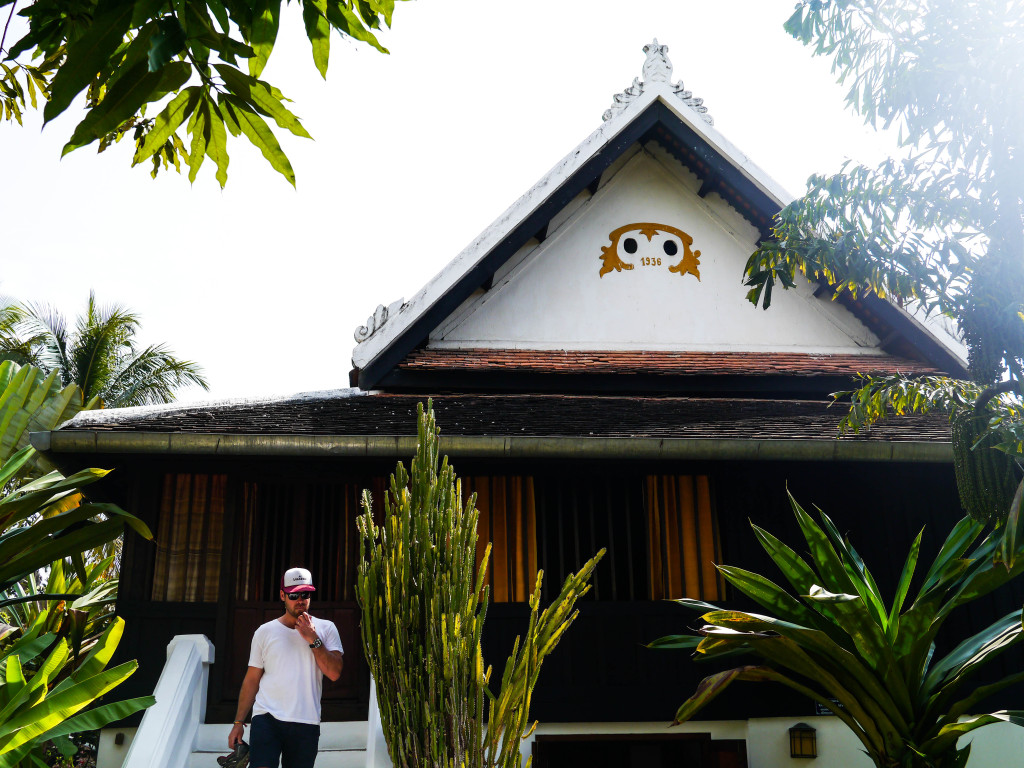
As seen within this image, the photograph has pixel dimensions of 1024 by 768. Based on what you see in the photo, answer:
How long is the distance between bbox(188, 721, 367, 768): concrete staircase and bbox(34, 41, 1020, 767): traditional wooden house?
0.23 m

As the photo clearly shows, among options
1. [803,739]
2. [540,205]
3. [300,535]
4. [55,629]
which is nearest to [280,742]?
[300,535]

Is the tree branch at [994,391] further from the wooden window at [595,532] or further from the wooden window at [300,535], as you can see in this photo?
the wooden window at [300,535]

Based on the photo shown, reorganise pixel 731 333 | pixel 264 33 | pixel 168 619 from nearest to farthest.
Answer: pixel 264 33 → pixel 168 619 → pixel 731 333

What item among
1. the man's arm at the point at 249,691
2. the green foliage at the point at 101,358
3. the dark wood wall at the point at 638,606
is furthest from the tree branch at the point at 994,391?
the green foliage at the point at 101,358

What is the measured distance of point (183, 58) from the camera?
79.4 inches

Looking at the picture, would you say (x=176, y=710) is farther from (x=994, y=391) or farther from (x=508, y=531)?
(x=994, y=391)

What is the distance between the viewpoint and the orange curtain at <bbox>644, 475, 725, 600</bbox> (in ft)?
25.8

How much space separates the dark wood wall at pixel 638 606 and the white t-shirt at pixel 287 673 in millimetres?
1666

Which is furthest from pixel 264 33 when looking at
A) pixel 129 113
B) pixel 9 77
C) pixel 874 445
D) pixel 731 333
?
pixel 731 333

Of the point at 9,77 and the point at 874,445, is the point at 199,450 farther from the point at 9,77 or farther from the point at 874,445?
the point at 874,445

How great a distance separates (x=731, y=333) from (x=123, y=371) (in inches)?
706

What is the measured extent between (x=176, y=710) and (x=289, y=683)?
122 centimetres

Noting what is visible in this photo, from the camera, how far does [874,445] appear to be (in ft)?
23.7

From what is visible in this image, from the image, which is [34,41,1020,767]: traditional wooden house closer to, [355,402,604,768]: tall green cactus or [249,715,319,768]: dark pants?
[249,715,319,768]: dark pants
